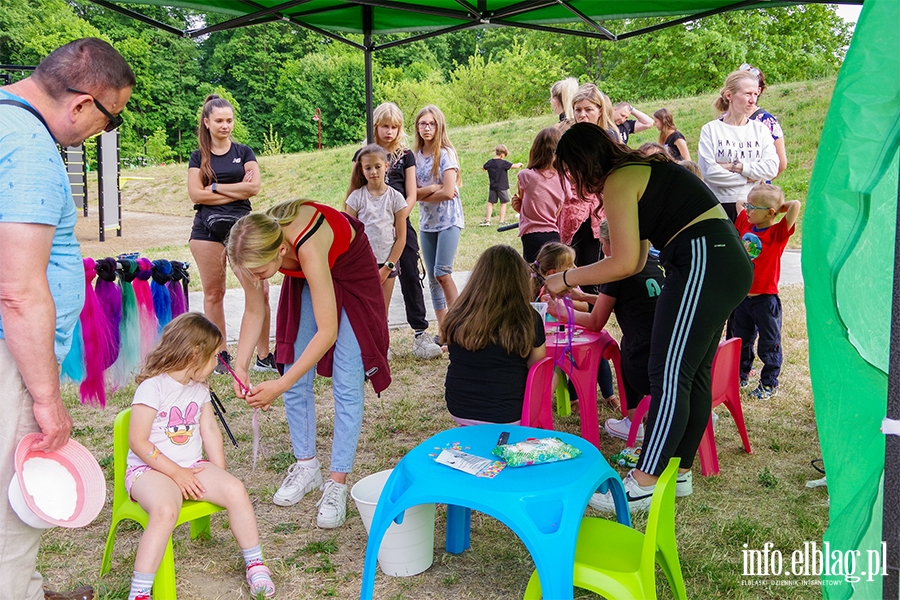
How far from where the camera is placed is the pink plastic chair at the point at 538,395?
3.03 metres

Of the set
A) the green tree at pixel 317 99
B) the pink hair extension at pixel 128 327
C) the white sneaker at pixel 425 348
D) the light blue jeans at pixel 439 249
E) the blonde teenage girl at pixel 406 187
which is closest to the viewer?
the pink hair extension at pixel 128 327

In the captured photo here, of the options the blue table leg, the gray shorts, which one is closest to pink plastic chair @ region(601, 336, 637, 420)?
the blue table leg

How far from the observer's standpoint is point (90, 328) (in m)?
3.30

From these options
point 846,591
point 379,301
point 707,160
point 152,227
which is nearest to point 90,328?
point 379,301

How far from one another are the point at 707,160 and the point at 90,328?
3.68 meters

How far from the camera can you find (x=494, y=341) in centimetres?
297

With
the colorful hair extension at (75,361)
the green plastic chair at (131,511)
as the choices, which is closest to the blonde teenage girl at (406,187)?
the colorful hair extension at (75,361)

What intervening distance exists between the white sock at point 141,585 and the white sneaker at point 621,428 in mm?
2256

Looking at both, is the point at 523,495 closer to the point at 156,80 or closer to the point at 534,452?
the point at 534,452

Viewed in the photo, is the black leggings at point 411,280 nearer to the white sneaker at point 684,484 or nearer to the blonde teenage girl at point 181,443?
the white sneaker at point 684,484

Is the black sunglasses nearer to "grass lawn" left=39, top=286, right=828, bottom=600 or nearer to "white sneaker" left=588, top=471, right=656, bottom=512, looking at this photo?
"grass lawn" left=39, top=286, right=828, bottom=600

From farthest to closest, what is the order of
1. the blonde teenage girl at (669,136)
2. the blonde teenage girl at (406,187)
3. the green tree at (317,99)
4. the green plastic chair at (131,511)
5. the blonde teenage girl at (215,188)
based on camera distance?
the green tree at (317,99), the blonde teenage girl at (669,136), the blonde teenage girl at (406,187), the blonde teenage girl at (215,188), the green plastic chair at (131,511)

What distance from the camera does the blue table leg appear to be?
8.45ft

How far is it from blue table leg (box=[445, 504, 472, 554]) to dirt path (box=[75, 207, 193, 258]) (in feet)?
32.8
